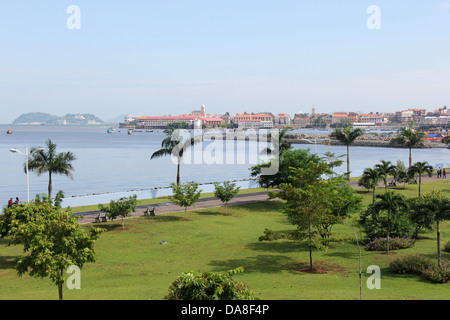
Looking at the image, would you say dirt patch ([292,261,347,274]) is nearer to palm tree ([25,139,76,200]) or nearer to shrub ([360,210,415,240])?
shrub ([360,210,415,240])

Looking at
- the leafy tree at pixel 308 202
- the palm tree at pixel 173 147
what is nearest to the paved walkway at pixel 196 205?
the palm tree at pixel 173 147

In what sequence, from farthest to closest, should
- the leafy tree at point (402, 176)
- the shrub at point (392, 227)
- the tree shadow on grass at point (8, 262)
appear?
the leafy tree at point (402, 176), the shrub at point (392, 227), the tree shadow on grass at point (8, 262)

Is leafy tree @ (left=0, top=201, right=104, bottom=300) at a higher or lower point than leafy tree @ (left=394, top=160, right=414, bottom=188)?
higher

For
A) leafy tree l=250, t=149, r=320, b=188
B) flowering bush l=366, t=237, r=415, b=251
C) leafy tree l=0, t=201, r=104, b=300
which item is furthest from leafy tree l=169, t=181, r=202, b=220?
leafy tree l=0, t=201, r=104, b=300

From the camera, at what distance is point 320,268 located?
75.0 ft

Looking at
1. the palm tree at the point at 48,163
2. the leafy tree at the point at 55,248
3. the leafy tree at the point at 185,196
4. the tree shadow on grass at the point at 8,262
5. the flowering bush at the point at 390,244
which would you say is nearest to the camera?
the leafy tree at the point at 55,248

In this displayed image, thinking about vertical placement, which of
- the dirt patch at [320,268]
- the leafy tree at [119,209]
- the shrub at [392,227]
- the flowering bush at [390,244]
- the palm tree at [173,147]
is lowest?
the dirt patch at [320,268]

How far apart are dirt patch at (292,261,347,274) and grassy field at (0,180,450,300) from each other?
0.05m

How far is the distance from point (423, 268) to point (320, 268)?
517 cm

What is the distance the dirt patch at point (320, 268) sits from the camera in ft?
73.2

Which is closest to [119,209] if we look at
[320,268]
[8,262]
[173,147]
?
[8,262]

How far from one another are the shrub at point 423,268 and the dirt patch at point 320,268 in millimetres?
2760

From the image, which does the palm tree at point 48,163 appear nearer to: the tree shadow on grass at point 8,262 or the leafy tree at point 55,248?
the tree shadow on grass at point 8,262

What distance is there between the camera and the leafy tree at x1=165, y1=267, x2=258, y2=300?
1191cm
